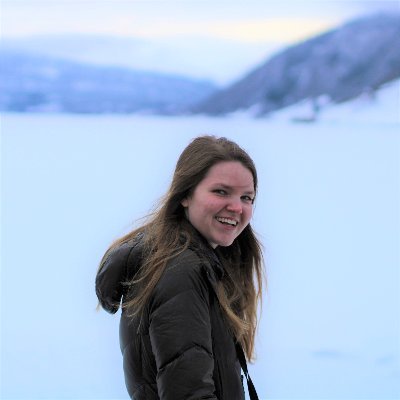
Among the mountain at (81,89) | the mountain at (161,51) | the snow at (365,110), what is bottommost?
the snow at (365,110)

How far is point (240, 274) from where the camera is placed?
59.7 inches

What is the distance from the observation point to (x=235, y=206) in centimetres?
136

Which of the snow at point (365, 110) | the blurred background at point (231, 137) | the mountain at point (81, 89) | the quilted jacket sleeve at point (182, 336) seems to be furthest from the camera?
the snow at point (365, 110)

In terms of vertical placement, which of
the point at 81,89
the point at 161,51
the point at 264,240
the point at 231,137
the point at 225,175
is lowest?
the point at 264,240

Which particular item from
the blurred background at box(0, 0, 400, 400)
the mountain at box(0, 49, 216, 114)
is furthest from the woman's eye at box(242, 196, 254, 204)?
the mountain at box(0, 49, 216, 114)

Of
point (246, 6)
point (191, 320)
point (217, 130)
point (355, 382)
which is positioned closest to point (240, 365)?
point (191, 320)

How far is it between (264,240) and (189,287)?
242 centimetres

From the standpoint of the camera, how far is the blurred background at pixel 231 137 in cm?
402

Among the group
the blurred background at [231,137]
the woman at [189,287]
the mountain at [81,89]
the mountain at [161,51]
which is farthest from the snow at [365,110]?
the woman at [189,287]

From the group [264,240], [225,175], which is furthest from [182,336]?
[264,240]

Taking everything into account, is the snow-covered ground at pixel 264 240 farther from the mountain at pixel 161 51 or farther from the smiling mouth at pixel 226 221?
the smiling mouth at pixel 226 221

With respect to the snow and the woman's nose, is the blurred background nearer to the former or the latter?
the snow

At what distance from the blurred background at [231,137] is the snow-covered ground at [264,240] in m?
0.01

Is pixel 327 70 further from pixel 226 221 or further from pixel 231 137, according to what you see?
pixel 226 221
